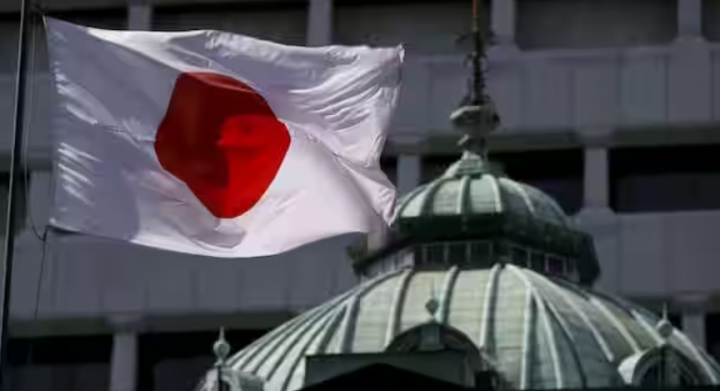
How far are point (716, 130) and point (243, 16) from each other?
42.1 ft

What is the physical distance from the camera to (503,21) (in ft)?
227

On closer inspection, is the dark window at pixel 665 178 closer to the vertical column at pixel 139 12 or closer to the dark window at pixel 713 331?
the dark window at pixel 713 331

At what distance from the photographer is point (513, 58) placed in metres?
68.4

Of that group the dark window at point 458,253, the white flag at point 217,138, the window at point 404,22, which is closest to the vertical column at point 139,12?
the window at point 404,22

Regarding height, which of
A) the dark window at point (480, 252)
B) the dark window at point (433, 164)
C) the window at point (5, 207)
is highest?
the dark window at point (433, 164)

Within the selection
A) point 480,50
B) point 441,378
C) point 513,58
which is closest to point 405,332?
point 441,378

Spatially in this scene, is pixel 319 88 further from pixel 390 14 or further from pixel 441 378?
pixel 390 14

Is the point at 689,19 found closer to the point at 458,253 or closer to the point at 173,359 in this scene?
the point at 173,359

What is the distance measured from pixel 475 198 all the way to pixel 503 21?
787 inches

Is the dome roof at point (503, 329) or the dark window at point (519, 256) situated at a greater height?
the dark window at point (519, 256)

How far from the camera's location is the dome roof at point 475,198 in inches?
1940

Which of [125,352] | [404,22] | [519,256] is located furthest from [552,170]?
[519,256]

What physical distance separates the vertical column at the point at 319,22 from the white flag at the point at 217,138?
125 ft

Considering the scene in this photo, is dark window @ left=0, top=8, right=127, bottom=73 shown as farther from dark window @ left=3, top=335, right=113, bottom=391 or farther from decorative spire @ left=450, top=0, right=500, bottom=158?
decorative spire @ left=450, top=0, right=500, bottom=158
